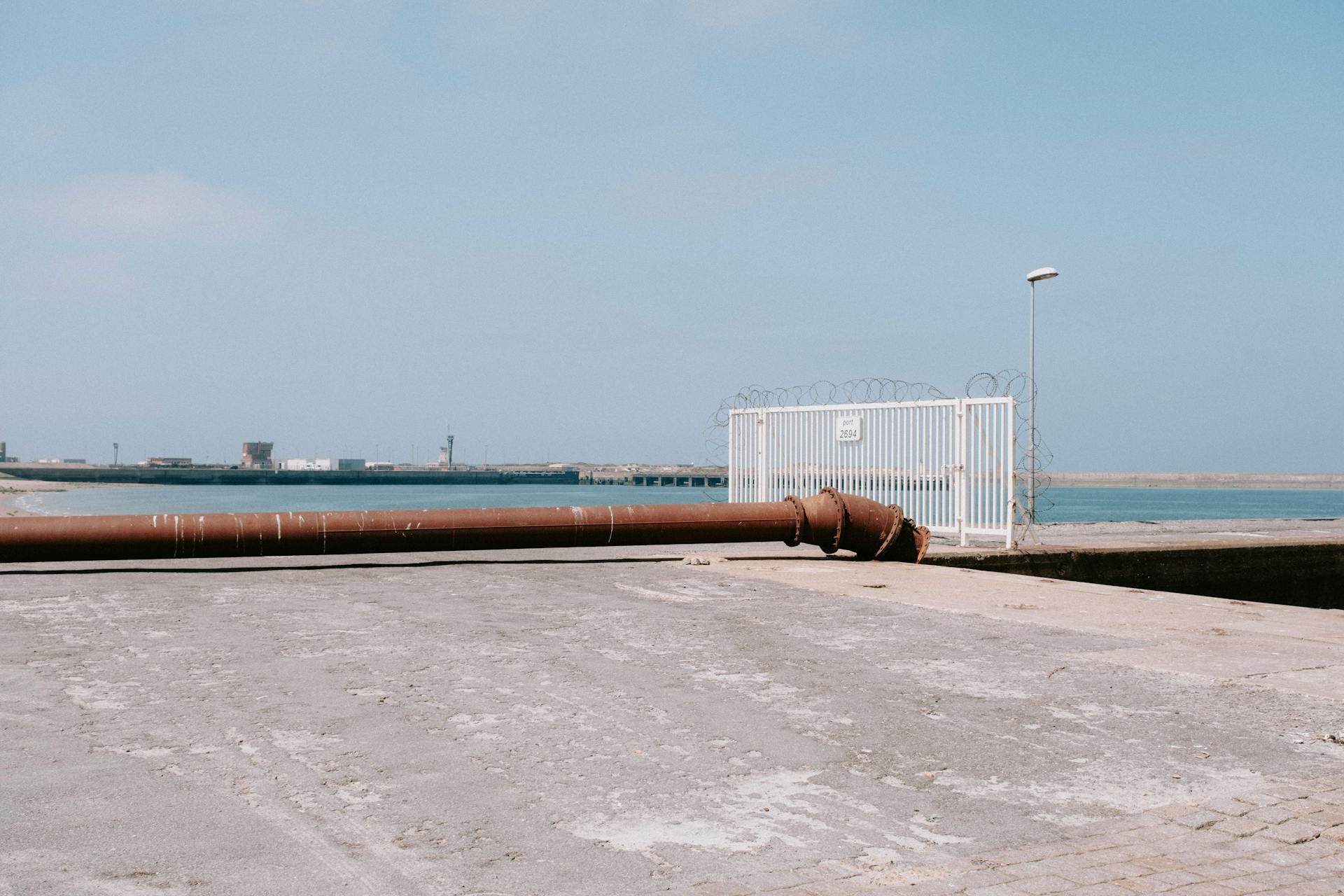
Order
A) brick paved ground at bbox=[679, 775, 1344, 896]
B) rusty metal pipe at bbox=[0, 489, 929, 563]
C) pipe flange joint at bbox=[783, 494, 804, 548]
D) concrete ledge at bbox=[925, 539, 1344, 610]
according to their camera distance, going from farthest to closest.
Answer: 1. concrete ledge at bbox=[925, 539, 1344, 610]
2. pipe flange joint at bbox=[783, 494, 804, 548]
3. rusty metal pipe at bbox=[0, 489, 929, 563]
4. brick paved ground at bbox=[679, 775, 1344, 896]

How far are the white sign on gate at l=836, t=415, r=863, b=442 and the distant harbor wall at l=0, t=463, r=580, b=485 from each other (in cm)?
16822

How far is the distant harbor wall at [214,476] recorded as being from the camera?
553 feet

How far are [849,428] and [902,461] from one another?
0.91 meters

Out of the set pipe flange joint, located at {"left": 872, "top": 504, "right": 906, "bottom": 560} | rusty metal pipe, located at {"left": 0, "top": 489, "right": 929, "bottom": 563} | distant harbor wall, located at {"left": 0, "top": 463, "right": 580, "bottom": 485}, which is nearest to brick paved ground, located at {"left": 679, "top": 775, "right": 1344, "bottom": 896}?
rusty metal pipe, located at {"left": 0, "top": 489, "right": 929, "bottom": 563}

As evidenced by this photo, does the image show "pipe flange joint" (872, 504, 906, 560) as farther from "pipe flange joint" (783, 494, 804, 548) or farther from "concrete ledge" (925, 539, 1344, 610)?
"pipe flange joint" (783, 494, 804, 548)

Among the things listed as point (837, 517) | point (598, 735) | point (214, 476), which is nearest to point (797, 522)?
point (837, 517)

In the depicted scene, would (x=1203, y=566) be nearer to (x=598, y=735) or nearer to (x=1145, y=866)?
(x=598, y=735)

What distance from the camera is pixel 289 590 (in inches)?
355

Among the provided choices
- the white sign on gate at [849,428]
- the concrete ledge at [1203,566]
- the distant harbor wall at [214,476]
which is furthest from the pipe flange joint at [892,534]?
the distant harbor wall at [214,476]

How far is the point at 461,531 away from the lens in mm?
11219

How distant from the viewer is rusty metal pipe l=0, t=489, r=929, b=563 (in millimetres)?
10125

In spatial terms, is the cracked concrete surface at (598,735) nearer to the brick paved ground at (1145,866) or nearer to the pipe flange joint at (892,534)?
A: the brick paved ground at (1145,866)

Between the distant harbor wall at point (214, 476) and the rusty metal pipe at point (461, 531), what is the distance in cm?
16965

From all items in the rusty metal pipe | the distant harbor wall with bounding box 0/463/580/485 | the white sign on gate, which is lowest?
the distant harbor wall with bounding box 0/463/580/485
